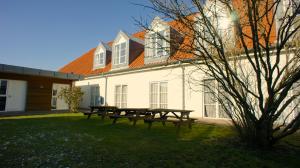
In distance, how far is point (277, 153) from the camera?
442 cm

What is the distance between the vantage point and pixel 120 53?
17016mm

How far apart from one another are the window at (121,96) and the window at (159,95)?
2.85m

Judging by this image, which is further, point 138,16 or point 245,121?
point 245,121

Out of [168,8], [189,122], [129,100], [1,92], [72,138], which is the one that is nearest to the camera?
[168,8]

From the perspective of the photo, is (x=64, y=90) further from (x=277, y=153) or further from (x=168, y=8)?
(x=277, y=153)

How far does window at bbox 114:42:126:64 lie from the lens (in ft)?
55.1

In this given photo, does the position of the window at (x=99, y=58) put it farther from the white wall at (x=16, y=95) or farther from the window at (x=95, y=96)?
the white wall at (x=16, y=95)

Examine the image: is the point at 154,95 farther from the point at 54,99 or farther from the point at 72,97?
the point at 54,99

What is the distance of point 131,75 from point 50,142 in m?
10.4

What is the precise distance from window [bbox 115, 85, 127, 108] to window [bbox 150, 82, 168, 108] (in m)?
2.85

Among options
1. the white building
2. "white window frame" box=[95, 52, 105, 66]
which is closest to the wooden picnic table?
the white building

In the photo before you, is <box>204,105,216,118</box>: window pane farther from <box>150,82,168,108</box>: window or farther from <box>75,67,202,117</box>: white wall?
<box>150,82,168,108</box>: window

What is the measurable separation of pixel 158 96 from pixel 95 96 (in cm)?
762

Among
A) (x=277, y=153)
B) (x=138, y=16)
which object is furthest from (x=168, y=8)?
(x=277, y=153)
